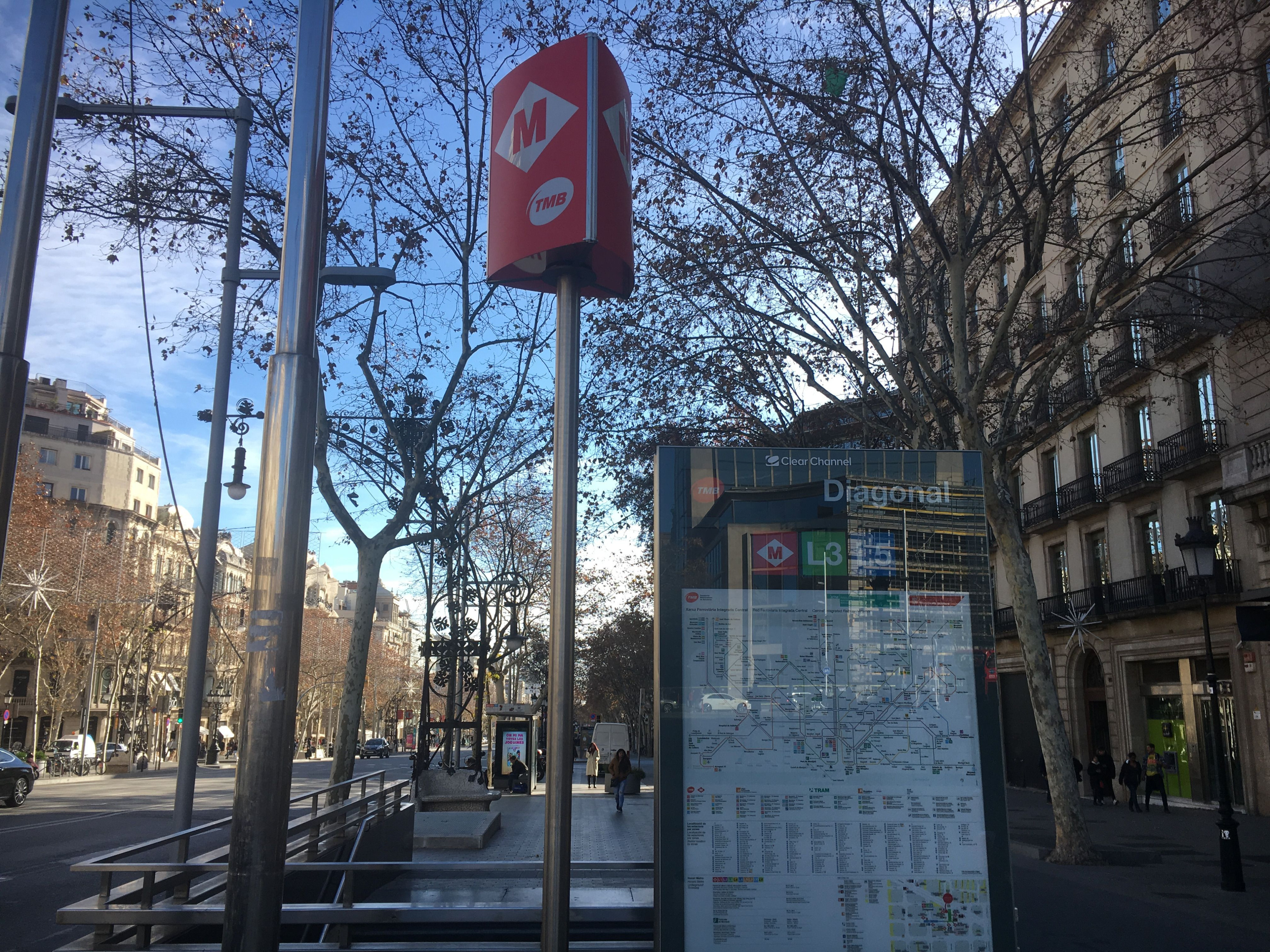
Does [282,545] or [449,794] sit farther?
[449,794]

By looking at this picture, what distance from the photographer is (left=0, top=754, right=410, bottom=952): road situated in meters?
9.46

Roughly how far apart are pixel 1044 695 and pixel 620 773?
12366 millimetres

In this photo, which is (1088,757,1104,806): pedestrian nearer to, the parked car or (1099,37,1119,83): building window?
(1099,37,1119,83): building window

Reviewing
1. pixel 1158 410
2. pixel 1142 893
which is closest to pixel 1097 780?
pixel 1158 410

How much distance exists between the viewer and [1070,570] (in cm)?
3153

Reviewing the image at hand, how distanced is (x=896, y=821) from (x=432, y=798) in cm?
1368

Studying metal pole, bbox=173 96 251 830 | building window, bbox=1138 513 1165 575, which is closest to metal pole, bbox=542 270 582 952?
metal pole, bbox=173 96 251 830

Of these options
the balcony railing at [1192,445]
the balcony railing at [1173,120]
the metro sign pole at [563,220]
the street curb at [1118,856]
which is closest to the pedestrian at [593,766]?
the balcony railing at [1192,445]

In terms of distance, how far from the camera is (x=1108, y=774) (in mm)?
26359

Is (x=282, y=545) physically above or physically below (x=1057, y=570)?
below

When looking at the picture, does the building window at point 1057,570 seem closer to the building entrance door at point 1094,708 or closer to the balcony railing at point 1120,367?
the building entrance door at point 1094,708

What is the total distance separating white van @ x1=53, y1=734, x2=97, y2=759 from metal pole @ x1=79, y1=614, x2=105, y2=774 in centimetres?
10

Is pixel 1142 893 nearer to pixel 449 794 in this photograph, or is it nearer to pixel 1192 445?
pixel 449 794

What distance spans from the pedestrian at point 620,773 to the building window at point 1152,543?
48.5 ft
